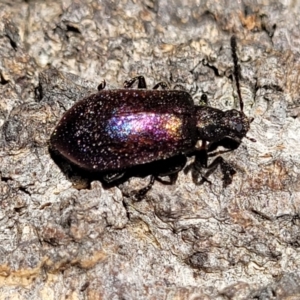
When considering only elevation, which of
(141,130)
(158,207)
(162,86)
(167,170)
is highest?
(162,86)

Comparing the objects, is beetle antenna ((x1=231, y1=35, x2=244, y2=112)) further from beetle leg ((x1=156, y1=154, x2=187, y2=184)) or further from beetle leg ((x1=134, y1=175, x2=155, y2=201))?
beetle leg ((x1=134, y1=175, x2=155, y2=201))

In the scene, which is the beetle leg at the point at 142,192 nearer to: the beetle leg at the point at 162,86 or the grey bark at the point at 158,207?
the grey bark at the point at 158,207

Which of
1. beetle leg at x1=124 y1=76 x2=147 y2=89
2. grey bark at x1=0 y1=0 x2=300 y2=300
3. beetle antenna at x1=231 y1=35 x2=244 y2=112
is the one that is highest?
beetle antenna at x1=231 y1=35 x2=244 y2=112

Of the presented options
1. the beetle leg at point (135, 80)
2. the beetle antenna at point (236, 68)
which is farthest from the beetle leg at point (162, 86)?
the beetle antenna at point (236, 68)

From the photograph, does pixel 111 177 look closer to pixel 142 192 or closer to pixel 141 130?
pixel 142 192

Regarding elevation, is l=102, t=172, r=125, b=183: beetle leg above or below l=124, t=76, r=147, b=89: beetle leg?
below

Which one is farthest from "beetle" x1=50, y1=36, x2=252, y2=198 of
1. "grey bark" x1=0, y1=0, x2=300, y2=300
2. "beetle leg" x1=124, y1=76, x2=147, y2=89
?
"grey bark" x1=0, y1=0, x2=300, y2=300

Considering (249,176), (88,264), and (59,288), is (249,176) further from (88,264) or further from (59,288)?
(59,288)

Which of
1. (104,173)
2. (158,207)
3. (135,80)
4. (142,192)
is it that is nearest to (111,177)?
(104,173)
